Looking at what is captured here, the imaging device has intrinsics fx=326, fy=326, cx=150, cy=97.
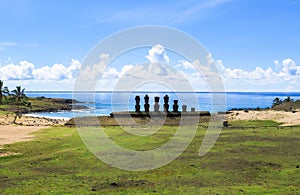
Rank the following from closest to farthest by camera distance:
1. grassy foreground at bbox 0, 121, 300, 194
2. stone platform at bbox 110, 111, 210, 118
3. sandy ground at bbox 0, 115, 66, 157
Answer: grassy foreground at bbox 0, 121, 300, 194 → sandy ground at bbox 0, 115, 66, 157 → stone platform at bbox 110, 111, 210, 118

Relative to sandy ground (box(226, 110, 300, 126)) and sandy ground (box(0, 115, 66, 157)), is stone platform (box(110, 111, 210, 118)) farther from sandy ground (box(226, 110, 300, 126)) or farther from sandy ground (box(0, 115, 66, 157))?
sandy ground (box(0, 115, 66, 157))

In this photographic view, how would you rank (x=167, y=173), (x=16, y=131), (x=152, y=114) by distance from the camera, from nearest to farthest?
(x=167, y=173), (x=16, y=131), (x=152, y=114)

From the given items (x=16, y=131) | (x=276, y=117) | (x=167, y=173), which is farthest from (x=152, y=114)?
(x=167, y=173)

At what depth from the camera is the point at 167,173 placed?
31922 millimetres

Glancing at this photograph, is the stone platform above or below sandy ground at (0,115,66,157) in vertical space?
above

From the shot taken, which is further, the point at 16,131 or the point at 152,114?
the point at 152,114

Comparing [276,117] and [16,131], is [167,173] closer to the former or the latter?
[16,131]

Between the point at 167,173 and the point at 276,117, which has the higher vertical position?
the point at 276,117

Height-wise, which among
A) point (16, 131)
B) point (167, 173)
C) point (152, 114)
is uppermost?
point (152, 114)

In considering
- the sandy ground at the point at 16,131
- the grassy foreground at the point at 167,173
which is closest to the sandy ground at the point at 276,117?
the grassy foreground at the point at 167,173

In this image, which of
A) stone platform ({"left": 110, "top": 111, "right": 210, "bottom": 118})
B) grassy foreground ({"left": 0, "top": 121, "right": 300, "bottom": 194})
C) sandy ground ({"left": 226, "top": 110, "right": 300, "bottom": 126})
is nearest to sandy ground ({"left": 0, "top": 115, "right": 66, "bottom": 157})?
grassy foreground ({"left": 0, "top": 121, "right": 300, "bottom": 194})

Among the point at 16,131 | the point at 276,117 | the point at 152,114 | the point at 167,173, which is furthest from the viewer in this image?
the point at 152,114

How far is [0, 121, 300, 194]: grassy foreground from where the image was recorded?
26.3 meters

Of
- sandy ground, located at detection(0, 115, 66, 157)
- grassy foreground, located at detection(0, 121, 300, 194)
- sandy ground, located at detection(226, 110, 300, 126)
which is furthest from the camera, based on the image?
sandy ground, located at detection(226, 110, 300, 126)
